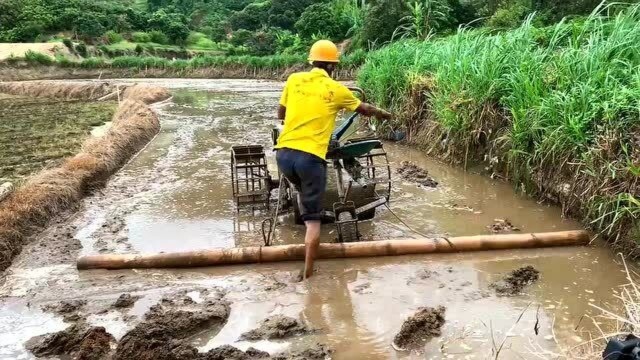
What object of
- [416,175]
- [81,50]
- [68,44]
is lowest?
[81,50]

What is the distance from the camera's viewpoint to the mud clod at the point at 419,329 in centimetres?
353

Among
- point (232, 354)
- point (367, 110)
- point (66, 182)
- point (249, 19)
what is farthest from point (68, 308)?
point (249, 19)

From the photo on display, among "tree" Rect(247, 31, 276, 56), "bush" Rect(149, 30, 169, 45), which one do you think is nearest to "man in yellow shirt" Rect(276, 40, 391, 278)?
"tree" Rect(247, 31, 276, 56)

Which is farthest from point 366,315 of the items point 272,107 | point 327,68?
point 272,107

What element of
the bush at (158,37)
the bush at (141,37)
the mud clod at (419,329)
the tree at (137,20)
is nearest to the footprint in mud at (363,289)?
the mud clod at (419,329)

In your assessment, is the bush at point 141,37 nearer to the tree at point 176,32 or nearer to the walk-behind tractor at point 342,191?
the tree at point 176,32

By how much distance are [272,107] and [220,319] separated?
14548 mm

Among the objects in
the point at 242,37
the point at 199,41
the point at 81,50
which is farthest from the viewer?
the point at 199,41

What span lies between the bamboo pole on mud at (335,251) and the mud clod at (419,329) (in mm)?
1096

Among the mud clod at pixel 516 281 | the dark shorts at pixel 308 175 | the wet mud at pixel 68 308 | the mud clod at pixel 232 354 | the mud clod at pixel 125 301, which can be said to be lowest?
the wet mud at pixel 68 308

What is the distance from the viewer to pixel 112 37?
45594 millimetres

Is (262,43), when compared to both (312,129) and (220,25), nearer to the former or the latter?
(220,25)

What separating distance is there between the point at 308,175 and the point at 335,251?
0.78 metres

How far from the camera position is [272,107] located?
18078mm
